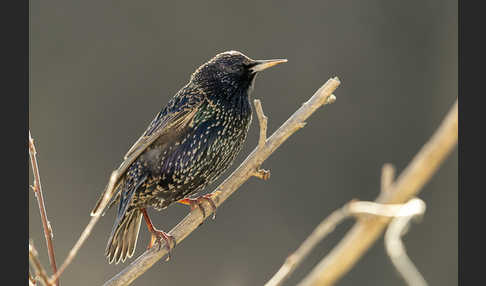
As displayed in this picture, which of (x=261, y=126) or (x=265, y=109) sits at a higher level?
(x=261, y=126)

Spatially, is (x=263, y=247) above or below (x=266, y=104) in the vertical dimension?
below

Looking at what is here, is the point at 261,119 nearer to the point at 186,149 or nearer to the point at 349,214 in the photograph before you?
the point at 186,149

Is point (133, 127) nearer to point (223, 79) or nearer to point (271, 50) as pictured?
point (271, 50)

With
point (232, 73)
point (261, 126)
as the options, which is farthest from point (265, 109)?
point (261, 126)

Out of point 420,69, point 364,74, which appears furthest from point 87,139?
point 420,69

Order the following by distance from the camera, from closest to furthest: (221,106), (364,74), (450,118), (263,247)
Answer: (450,118) < (221,106) < (263,247) < (364,74)

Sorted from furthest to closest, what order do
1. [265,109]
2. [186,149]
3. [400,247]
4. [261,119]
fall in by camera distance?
[265,109]
[186,149]
[261,119]
[400,247]
